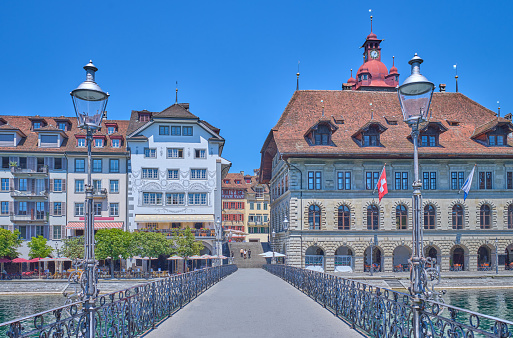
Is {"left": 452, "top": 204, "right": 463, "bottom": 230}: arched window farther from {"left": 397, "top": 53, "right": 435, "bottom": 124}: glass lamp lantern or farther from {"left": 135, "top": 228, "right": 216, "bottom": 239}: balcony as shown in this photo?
{"left": 397, "top": 53, "right": 435, "bottom": 124}: glass lamp lantern

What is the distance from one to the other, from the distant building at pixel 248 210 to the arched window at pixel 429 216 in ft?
155

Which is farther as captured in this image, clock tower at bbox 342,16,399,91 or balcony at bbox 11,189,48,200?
clock tower at bbox 342,16,399,91

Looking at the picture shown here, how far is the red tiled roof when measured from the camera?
159 feet

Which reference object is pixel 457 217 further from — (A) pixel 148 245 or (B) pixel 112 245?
(B) pixel 112 245

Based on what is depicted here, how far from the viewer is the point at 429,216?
161 ft

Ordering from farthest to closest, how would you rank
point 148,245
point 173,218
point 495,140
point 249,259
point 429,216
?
1. point 249,259
2. point 173,218
3. point 495,140
4. point 429,216
5. point 148,245

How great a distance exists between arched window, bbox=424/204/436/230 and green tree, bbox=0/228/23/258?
37.4 meters

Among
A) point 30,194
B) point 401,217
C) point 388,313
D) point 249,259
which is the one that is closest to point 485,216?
point 401,217

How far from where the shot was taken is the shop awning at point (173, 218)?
53469 mm

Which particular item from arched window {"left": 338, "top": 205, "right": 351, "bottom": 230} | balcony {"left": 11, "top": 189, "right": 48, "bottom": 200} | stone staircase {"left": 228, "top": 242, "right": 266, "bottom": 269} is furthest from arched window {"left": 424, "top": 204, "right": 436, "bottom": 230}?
balcony {"left": 11, "top": 189, "right": 48, "bottom": 200}

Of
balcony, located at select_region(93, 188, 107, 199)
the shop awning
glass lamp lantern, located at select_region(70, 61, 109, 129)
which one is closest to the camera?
glass lamp lantern, located at select_region(70, 61, 109, 129)

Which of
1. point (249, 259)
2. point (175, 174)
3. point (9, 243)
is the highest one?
point (175, 174)

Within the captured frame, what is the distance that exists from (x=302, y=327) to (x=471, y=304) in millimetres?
18934

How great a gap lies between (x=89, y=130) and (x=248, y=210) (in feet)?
280
